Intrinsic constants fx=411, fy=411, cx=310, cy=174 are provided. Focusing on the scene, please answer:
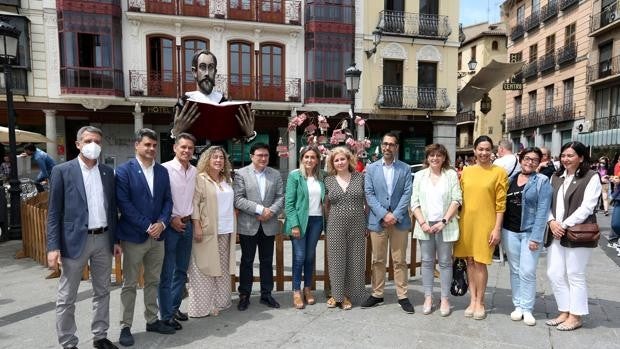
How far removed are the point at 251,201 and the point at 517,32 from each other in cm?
3290

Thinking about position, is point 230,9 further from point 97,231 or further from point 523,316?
point 523,316

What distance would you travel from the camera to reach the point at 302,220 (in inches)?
171

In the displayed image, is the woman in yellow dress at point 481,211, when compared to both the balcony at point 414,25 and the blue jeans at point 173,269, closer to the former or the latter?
the blue jeans at point 173,269

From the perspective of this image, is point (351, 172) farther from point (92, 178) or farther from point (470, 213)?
point (92, 178)

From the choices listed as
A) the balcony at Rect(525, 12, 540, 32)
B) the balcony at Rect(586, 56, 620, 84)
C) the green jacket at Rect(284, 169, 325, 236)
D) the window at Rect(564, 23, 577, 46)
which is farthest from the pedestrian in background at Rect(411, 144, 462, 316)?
the balcony at Rect(525, 12, 540, 32)

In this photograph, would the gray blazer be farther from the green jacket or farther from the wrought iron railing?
the wrought iron railing

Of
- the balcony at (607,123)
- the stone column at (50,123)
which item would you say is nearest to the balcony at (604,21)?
the balcony at (607,123)

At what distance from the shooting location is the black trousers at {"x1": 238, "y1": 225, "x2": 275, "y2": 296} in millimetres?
4426

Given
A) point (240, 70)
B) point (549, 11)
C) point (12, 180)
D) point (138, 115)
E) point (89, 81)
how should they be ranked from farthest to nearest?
1. point (549, 11)
2. point (240, 70)
3. point (138, 115)
4. point (89, 81)
5. point (12, 180)

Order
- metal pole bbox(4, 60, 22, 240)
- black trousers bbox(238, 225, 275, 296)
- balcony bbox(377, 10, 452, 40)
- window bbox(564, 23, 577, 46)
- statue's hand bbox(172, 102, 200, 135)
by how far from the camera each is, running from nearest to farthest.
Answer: black trousers bbox(238, 225, 275, 296) → statue's hand bbox(172, 102, 200, 135) → metal pole bbox(4, 60, 22, 240) → balcony bbox(377, 10, 452, 40) → window bbox(564, 23, 577, 46)

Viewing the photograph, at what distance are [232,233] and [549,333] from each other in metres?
3.23

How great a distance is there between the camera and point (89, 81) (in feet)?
56.1

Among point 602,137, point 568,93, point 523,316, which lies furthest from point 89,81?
point 568,93

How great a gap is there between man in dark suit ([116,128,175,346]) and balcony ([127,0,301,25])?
16.3m
